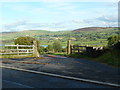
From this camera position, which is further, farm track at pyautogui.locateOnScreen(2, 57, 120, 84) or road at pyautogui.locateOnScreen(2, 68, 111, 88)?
farm track at pyautogui.locateOnScreen(2, 57, 120, 84)

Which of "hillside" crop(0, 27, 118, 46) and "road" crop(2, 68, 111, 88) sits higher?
"hillside" crop(0, 27, 118, 46)

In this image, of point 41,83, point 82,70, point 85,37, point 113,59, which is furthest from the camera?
point 85,37

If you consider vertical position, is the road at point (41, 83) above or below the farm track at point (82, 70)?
below

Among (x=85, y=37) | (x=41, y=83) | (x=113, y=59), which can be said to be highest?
(x=85, y=37)

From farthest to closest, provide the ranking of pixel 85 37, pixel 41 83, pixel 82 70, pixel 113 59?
pixel 85 37
pixel 113 59
pixel 82 70
pixel 41 83

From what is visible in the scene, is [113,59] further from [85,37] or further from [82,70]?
[85,37]

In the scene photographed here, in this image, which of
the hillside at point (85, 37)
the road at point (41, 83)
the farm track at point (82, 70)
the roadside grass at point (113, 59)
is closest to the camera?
the road at point (41, 83)

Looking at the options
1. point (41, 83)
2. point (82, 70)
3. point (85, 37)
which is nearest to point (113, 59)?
point (82, 70)

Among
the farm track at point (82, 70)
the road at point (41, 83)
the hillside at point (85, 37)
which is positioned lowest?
the road at point (41, 83)

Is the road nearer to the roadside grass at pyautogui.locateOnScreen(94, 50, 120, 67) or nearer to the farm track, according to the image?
the farm track

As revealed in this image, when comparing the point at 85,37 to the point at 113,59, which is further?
the point at 85,37

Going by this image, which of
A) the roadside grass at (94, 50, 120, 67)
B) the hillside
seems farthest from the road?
the hillside

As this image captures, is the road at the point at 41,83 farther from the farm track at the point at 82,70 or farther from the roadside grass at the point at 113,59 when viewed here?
the roadside grass at the point at 113,59

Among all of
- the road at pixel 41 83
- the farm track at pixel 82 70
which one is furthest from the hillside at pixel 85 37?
the road at pixel 41 83
